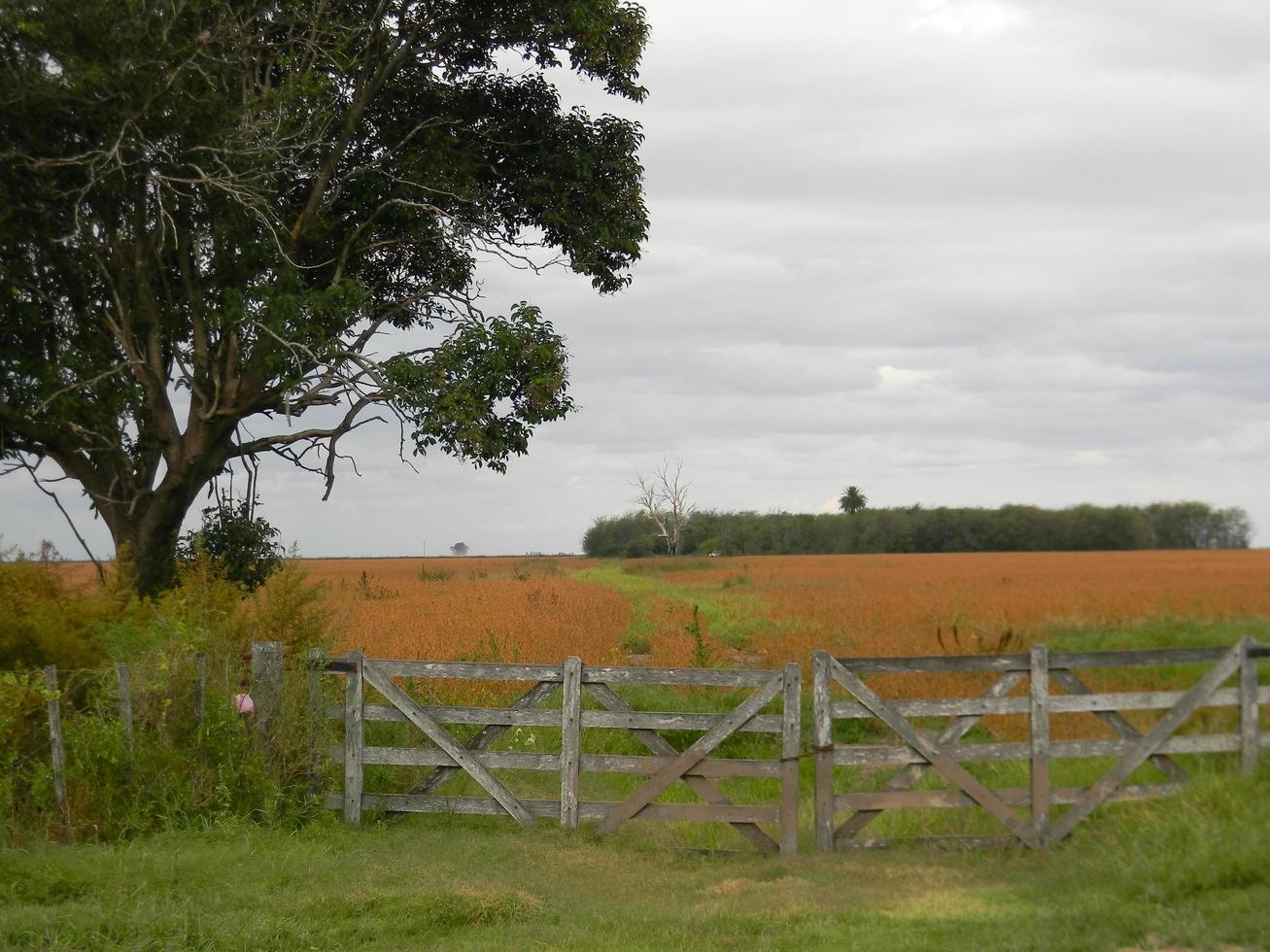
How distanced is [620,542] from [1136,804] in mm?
106602

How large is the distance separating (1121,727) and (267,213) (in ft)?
49.4

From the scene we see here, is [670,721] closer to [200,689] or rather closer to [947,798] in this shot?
[947,798]

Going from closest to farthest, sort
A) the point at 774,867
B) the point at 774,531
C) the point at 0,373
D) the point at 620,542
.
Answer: the point at 774,867 → the point at 0,373 → the point at 774,531 → the point at 620,542

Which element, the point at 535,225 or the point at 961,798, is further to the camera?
the point at 535,225

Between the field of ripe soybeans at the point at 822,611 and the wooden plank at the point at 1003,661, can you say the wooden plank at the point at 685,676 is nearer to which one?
the wooden plank at the point at 1003,661

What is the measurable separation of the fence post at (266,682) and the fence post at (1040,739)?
6.87 meters

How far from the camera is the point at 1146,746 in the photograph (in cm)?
1043

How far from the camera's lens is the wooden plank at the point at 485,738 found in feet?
35.2

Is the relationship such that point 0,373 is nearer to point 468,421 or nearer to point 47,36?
point 47,36

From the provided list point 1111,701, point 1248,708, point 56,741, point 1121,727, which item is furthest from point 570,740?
point 1248,708

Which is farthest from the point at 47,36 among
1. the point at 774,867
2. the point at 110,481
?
the point at 774,867

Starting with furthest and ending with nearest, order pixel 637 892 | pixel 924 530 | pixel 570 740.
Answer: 1. pixel 924 530
2. pixel 570 740
3. pixel 637 892

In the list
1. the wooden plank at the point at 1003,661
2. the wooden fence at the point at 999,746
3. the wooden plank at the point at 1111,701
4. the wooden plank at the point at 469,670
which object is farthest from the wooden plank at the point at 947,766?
the wooden plank at the point at 469,670

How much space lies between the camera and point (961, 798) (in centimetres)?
1013
